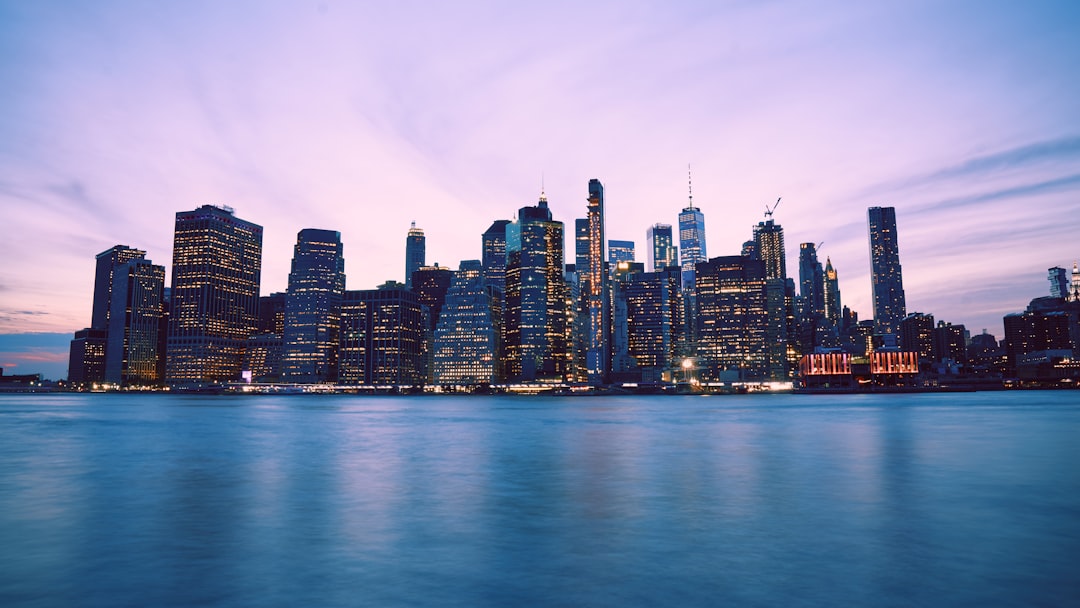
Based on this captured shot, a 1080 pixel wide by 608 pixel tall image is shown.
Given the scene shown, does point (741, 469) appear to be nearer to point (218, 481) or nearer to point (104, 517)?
point (218, 481)

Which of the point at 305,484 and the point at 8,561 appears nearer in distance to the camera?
the point at 8,561

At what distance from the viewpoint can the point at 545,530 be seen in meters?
22.2

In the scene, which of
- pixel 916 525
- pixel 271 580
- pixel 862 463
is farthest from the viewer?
pixel 862 463

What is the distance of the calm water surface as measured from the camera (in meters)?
15.6

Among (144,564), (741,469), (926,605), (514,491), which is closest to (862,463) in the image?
(741,469)

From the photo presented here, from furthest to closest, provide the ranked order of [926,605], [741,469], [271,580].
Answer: [741,469] → [271,580] → [926,605]

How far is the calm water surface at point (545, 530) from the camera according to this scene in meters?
15.6

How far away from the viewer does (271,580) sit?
16.6 metres

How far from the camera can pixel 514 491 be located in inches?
1233

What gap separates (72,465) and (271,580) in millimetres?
35913

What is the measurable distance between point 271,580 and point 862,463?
3670 centimetres

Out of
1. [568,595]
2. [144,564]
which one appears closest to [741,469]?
[568,595]

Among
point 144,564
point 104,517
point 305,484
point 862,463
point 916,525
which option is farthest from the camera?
point 862,463

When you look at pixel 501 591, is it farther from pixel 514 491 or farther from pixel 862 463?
pixel 862 463
